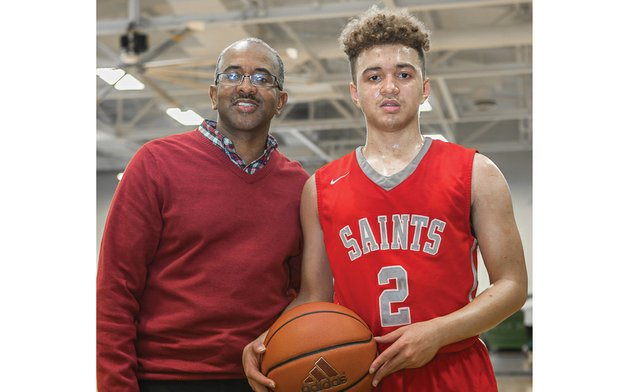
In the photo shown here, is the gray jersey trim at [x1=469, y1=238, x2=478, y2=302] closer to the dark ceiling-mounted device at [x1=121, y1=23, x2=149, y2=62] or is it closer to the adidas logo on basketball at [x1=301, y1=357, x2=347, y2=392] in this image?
the adidas logo on basketball at [x1=301, y1=357, x2=347, y2=392]

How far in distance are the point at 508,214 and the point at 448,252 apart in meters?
0.21

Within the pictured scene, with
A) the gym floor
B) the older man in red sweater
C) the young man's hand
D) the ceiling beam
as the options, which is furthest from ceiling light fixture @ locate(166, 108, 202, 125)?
the young man's hand

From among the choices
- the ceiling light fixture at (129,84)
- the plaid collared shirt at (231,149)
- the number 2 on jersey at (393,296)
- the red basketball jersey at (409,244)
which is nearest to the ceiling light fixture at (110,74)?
the ceiling light fixture at (129,84)

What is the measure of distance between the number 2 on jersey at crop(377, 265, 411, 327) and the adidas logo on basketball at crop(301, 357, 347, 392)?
0.89ft

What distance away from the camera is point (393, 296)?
2.36 m

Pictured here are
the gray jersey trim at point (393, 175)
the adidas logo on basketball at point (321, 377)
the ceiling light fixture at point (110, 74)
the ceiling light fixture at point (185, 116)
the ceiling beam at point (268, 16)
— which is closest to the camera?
the adidas logo on basketball at point (321, 377)

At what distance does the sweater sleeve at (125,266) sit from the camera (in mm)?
2467

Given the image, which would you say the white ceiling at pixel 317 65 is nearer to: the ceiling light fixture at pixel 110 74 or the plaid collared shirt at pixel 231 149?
the ceiling light fixture at pixel 110 74

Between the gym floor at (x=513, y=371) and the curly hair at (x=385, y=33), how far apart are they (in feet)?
19.9

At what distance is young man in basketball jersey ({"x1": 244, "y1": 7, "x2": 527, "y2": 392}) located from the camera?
2.32 meters

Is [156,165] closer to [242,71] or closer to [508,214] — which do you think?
[242,71]
